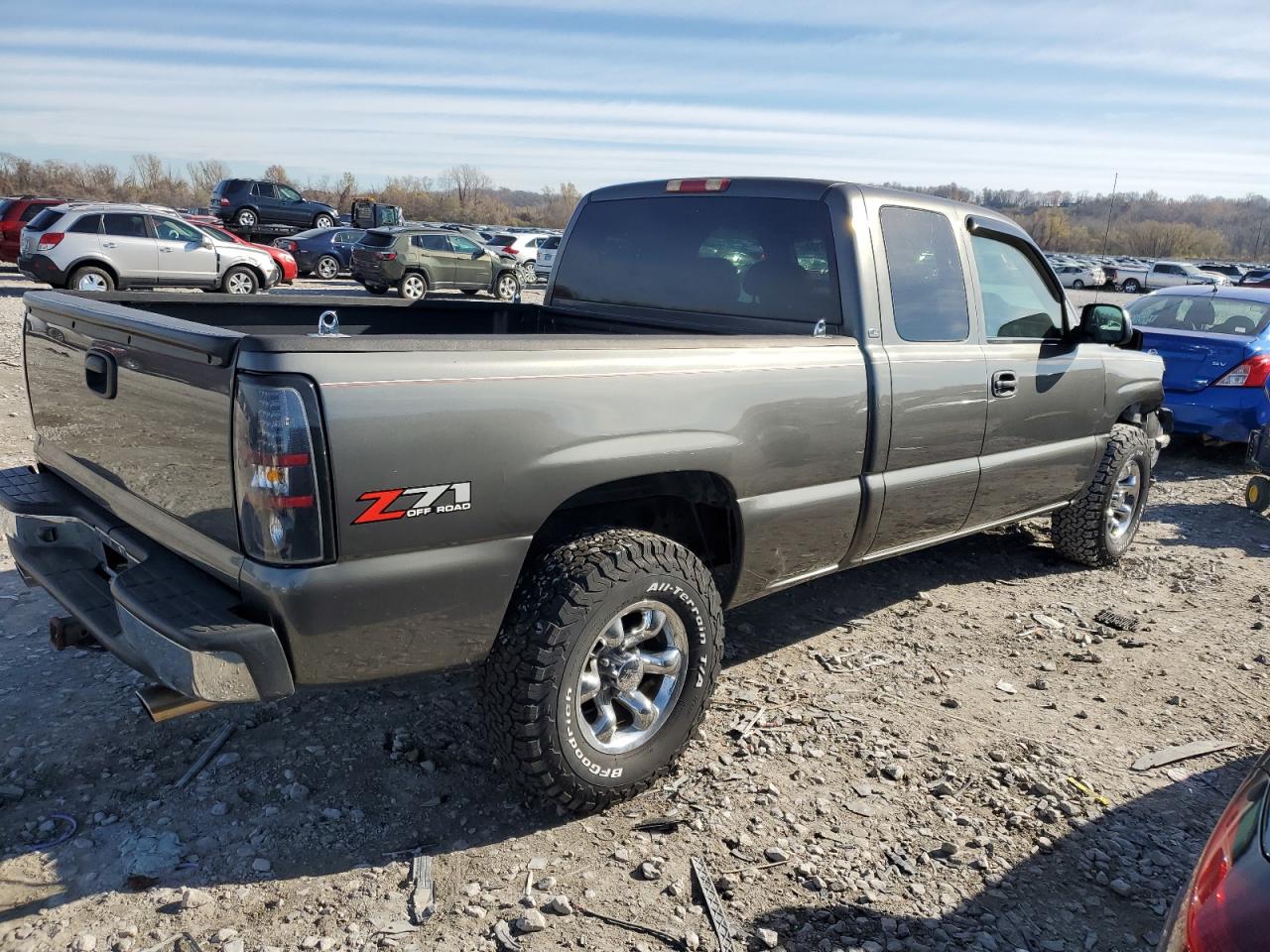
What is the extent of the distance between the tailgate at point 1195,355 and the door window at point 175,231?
49.2 feet

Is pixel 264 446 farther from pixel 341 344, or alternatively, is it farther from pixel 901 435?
pixel 901 435

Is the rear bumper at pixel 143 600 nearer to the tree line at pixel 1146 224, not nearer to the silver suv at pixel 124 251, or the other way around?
the silver suv at pixel 124 251

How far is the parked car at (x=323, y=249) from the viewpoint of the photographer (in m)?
24.1

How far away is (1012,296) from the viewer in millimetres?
4730

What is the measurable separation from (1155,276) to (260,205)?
36.1 metres

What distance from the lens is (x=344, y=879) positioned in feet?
9.12

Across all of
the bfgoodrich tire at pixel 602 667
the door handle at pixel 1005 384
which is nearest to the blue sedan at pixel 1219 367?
the door handle at pixel 1005 384

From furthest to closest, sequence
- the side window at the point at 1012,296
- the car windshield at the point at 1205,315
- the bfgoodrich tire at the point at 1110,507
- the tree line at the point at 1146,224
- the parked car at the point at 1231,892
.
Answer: the tree line at the point at 1146,224, the car windshield at the point at 1205,315, the bfgoodrich tire at the point at 1110,507, the side window at the point at 1012,296, the parked car at the point at 1231,892

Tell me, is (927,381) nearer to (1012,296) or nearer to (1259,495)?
(1012,296)

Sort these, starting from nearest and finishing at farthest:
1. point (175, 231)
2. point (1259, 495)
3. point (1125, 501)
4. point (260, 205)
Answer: point (1125, 501)
point (1259, 495)
point (175, 231)
point (260, 205)

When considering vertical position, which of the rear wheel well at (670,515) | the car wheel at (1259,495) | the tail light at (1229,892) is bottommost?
the car wheel at (1259,495)

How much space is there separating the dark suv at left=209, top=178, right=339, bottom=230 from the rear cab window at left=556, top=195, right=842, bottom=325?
90.7ft

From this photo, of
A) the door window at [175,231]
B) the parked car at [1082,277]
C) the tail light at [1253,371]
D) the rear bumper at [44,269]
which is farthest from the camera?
the parked car at [1082,277]

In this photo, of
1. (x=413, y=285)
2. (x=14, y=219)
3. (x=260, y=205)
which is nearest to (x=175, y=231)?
(x=14, y=219)
